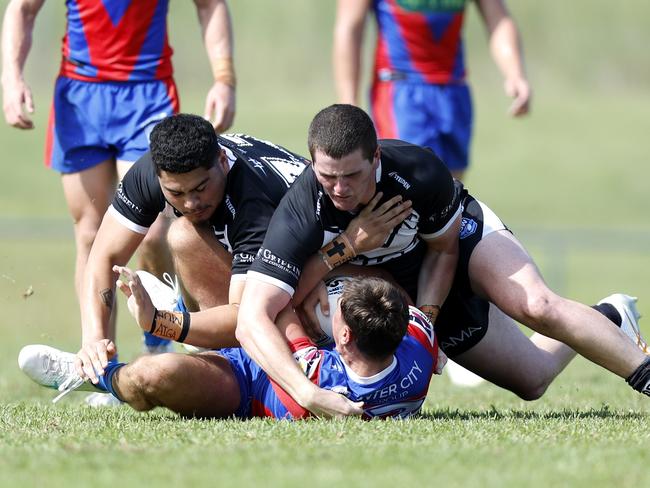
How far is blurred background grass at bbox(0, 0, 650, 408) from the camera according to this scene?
A: 16562 mm

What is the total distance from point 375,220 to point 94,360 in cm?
155

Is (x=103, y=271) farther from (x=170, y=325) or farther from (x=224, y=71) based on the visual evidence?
(x=224, y=71)

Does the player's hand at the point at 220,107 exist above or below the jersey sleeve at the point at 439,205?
below

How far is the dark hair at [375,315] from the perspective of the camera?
5379mm

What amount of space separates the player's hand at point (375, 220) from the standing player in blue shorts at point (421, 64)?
316cm

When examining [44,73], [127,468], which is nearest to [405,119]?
[127,468]

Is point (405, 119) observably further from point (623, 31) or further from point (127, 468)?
point (623, 31)

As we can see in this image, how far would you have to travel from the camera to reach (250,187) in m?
6.04

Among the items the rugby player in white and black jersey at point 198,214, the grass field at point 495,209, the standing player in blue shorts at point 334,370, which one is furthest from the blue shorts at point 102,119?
the standing player in blue shorts at point 334,370

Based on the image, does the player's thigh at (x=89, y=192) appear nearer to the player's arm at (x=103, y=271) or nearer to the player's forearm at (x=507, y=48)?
the player's arm at (x=103, y=271)

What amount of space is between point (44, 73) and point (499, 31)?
85.8ft

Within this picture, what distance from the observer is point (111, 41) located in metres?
7.68

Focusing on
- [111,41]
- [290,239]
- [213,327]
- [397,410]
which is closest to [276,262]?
[290,239]

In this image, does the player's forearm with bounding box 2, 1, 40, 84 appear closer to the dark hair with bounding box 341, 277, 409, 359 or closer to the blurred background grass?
the blurred background grass
